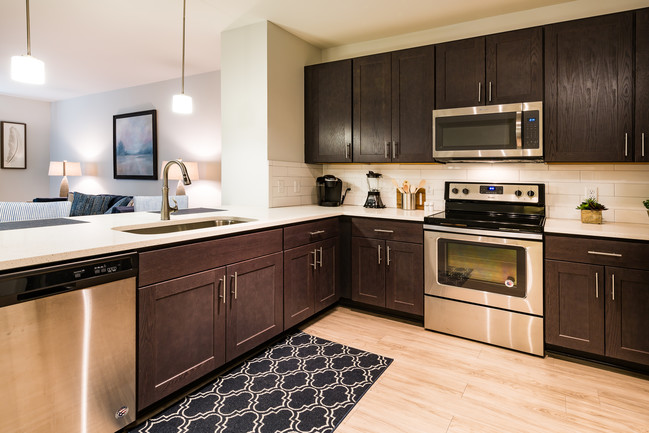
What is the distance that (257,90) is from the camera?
10.9 ft

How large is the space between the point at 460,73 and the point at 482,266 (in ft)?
4.81

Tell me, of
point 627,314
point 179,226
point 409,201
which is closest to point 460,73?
point 409,201

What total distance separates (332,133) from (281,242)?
1.43 metres

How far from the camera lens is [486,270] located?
265 centimetres

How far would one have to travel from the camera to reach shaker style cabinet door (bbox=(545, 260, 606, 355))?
230 centimetres

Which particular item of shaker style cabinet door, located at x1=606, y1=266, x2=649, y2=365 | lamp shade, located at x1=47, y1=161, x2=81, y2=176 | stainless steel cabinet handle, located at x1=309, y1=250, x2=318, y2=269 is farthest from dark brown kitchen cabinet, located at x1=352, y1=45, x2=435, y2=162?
lamp shade, located at x1=47, y1=161, x2=81, y2=176

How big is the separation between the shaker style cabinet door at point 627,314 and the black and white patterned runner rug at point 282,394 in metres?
1.33

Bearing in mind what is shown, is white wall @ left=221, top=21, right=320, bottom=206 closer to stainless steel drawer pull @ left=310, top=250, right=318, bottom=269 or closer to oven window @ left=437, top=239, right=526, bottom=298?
stainless steel drawer pull @ left=310, top=250, right=318, bottom=269

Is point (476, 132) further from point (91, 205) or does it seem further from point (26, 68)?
point (91, 205)

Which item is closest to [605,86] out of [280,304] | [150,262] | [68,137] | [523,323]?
[523,323]

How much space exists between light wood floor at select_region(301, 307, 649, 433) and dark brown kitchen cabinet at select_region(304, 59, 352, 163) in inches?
67.3

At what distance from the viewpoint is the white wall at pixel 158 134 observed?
5.01 metres

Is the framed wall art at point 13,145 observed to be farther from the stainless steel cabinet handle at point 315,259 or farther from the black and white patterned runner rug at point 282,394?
the black and white patterned runner rug at point 282,394

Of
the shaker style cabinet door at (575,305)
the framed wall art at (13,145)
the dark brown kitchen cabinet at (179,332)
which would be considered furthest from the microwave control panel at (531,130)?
the framed wall art at (13,145)
